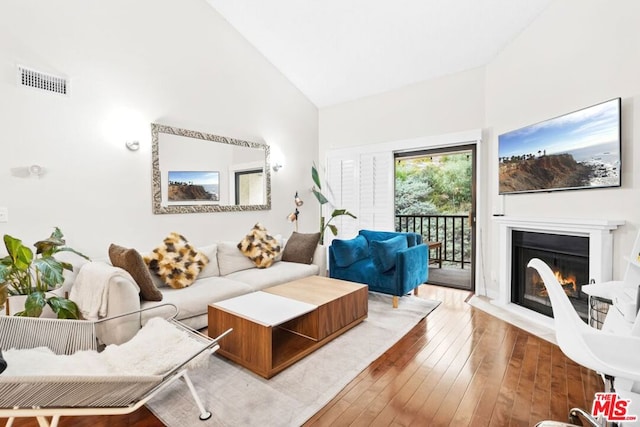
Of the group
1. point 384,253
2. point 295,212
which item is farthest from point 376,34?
point 295,212

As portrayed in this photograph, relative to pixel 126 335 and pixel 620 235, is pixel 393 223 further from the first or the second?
pixel 126 335

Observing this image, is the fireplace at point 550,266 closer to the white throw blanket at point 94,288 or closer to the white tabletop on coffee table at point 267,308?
the white tabletop on coffee table at point 267,308

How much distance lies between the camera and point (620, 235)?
250 centimetres

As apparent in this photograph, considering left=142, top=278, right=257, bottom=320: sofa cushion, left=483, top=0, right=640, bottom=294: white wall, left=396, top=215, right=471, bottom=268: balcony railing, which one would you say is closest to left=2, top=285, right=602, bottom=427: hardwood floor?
left=142, top=278, right=257, bottom=320: sofa cushion

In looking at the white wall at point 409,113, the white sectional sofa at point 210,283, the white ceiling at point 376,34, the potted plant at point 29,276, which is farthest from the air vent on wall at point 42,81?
the white wall at point 409,113

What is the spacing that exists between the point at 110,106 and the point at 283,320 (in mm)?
2664

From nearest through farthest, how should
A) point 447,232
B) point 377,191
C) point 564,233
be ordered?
1. point 564,233
2. point 377,191
3. point 447,232

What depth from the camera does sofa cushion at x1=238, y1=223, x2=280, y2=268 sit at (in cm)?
383

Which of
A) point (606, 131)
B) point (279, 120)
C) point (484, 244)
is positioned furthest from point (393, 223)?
point (606, 131)

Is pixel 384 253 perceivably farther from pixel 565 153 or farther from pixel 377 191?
pixel 565 153

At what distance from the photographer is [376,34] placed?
3.74 meters

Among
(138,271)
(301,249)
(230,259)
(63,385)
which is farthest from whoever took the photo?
(301,249)

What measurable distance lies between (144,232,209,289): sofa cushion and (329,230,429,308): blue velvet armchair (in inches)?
62.8

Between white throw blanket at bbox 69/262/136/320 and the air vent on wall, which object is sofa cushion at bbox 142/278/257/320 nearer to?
white throw blanket at bbox 69/262/136/320
